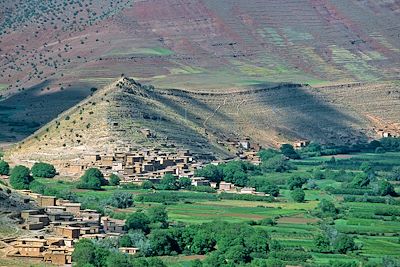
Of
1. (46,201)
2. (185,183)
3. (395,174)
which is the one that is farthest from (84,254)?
(395,174)

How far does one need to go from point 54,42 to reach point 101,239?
9595 cm

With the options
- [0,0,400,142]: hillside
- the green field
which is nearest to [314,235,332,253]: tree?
the green field

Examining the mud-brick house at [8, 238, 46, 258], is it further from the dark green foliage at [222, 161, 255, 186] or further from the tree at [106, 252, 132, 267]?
the dark green foliage at [222, 161, 255, 186]

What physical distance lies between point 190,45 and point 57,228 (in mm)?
90759

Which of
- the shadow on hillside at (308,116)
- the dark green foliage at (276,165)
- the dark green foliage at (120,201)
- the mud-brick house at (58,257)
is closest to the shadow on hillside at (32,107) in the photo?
the shadow on hillside at (308,116)

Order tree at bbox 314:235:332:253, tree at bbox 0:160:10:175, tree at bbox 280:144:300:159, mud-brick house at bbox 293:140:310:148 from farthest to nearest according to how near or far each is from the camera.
Answer: mud-brick house at bbox 293:140:310:148, tree at bbox 280:144:300:159, tree at bbox 0:160:10:175, tree at bbox 314:235:332:253

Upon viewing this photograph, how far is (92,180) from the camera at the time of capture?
95750mm

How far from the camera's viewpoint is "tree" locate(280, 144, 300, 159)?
121 metres

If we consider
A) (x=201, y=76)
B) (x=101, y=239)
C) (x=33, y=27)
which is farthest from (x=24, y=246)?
(x=33, y=27)

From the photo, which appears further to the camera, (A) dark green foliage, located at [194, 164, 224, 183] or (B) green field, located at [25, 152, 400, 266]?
(A) dark green foliage, located at [194, 164, 224, 183]

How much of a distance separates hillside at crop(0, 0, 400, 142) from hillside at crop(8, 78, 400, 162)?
169 inches

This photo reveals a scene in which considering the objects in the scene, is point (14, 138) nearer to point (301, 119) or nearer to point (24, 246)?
point (301, 119)

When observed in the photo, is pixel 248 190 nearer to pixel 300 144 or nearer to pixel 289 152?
pixel 289 152

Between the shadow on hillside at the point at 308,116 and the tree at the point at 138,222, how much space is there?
53231 millimetres
